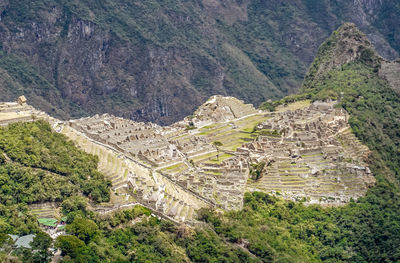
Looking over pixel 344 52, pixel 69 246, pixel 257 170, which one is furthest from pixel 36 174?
pixel 344 52

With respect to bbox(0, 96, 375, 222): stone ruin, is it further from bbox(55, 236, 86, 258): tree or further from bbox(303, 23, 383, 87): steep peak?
→ bbox(303, 23, 383, 87): steep peak

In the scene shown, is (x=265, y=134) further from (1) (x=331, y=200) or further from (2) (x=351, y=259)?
(2) (x=351, y=259)

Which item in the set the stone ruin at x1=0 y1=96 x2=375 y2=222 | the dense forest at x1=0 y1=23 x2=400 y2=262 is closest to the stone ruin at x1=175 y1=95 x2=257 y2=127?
the stone ruin at x1=0 y1=96 x2=375 y2=222

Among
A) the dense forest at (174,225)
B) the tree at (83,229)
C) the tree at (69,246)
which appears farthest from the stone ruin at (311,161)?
the tree at (69,246)

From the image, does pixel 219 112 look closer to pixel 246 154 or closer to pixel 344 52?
pixel 246 154

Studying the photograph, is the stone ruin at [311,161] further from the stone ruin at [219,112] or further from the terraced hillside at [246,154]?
the stone ruin at [219,112]

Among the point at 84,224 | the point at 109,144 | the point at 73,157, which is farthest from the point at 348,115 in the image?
the point at 84,224

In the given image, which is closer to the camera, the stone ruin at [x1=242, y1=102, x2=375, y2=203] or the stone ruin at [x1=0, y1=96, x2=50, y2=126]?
the stone ruin at [x1=0, y1=96, x2=50, y2=126]
